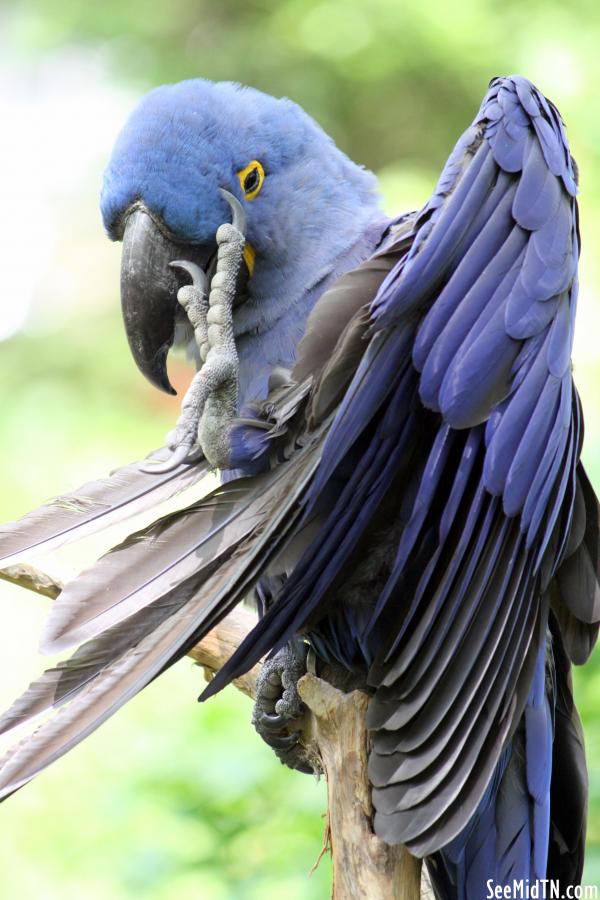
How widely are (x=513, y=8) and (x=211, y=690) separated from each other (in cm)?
295

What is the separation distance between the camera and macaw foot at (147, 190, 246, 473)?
1359mm

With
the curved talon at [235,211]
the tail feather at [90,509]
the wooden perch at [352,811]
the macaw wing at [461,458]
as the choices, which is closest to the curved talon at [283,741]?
the wooden perch at [352,811]

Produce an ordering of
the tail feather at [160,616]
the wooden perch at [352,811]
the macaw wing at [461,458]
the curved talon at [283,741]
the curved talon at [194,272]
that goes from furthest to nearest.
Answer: the curved talon at [283,741] → the curved talon at [194,272] → the wooden perch at [352,811] → the macaw wing at [461,458] → the tail feather at [160,616]

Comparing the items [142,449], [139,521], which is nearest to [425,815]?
[139,521]

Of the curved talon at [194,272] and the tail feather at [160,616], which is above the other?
the curved talon at [194,272]

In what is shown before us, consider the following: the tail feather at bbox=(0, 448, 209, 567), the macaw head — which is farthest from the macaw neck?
the tail feather at bbox=(0, 448, 209, 567)

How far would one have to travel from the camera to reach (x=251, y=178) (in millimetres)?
1626

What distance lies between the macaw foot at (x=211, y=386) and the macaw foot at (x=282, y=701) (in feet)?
1.23

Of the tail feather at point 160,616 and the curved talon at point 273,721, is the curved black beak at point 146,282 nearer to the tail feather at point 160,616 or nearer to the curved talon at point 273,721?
the tail feather at point 160,616

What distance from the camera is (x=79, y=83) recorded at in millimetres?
3867

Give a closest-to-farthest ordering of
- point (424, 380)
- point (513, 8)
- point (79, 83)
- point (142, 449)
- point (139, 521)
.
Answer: point (424, 380), point (139, 521), point (142, 449), point (513, 8), point (79, 83)

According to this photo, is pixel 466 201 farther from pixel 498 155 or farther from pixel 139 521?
pixel 139 521

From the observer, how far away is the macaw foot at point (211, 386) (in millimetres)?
1359

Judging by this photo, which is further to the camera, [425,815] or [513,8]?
[513,8]
